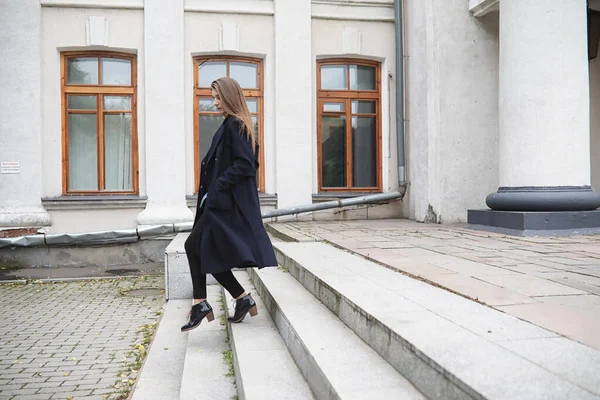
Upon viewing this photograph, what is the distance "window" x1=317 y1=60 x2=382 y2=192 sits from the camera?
10992 millimetres

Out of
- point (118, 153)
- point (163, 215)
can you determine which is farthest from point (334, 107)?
point (118, 153)

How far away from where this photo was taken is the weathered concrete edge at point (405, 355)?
2.06m

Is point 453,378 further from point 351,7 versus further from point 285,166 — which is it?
point 351,7

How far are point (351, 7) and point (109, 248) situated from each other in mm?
6338

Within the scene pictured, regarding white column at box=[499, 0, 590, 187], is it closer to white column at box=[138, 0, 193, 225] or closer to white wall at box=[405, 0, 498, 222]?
white wall at box=[405, 0, 498, 222]

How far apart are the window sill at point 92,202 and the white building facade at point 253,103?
2 centimetres

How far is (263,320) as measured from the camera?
431 cm

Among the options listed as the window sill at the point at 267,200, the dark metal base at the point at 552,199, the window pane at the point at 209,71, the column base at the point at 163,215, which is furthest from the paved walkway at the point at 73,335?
the dark metal base at the point at 552,199

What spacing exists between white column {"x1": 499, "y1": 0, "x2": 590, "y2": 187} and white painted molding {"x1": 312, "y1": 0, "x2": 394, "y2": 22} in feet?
11.8

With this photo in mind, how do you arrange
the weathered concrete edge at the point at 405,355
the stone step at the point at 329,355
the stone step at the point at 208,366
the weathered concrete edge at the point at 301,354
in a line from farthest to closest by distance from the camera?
the stone step at the point at 208,366
the weathered concrete edge at the point at 301,354
the stone step at the point at 329,355
the weathered concrete edge at the point at 405,355

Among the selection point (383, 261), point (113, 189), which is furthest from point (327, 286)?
point (113, 189)

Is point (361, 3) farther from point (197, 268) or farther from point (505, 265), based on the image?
point (197, 268)

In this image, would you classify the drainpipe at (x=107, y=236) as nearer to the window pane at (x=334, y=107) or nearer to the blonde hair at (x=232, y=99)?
the window pane at (x=334, y=107)

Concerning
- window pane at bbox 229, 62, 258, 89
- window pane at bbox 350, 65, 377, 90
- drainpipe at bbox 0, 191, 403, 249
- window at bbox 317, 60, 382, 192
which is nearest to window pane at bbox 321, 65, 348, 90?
window at bbox 317, 60, 382, 192
